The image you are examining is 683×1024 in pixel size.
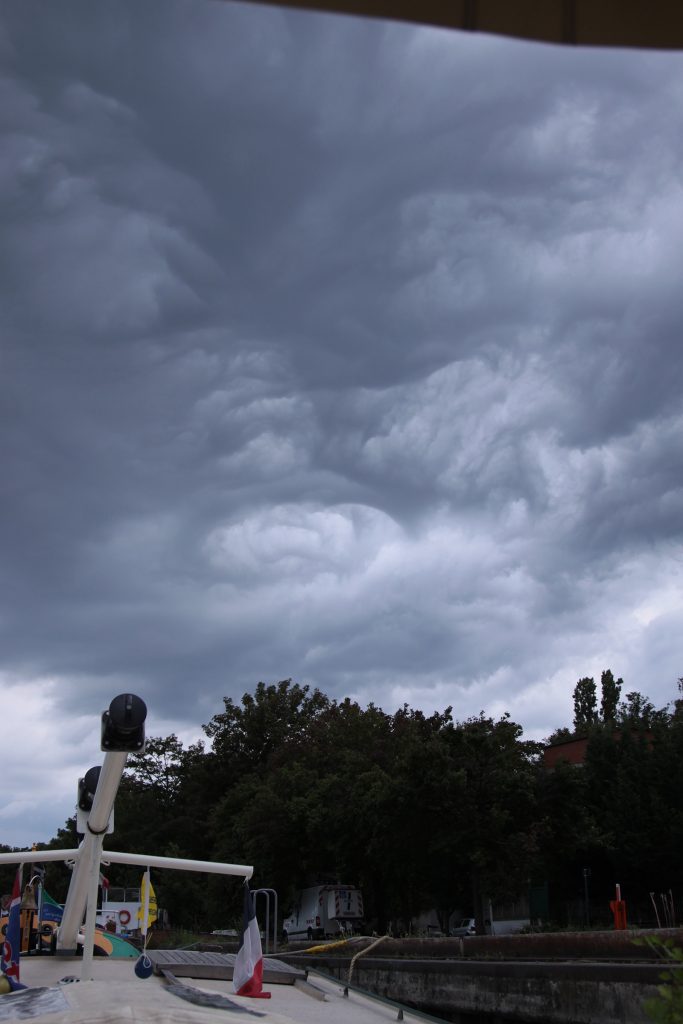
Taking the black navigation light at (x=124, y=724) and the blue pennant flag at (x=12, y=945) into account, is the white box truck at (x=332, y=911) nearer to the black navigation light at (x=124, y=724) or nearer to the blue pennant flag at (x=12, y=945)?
the blue pennant flag at (x=12, y=945)

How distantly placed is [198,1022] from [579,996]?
6.99 m

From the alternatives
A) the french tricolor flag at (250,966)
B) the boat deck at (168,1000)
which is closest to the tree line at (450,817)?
the boat deck at (168,1000)

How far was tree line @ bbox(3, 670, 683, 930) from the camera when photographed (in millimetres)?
33406

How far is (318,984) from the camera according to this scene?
13.5 m

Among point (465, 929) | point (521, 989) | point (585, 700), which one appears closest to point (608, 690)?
point (585, 700)

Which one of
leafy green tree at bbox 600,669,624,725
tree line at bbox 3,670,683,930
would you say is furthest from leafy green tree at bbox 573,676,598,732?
tree line at bbox 3,670,683,930

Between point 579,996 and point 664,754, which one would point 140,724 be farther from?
point 664,754

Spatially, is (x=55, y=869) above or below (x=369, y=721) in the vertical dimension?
below

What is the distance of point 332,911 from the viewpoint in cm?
3894

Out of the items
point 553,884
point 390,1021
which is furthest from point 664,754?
point 390,1021

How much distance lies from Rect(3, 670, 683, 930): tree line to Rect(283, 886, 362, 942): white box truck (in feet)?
4.13

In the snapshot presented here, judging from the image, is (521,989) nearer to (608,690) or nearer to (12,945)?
(12,945)

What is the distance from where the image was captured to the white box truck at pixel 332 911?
1535 inches

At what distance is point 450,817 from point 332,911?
29.5ft
